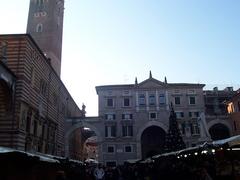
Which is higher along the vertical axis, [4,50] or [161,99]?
[161,99]

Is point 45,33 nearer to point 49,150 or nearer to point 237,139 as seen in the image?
point 49,150

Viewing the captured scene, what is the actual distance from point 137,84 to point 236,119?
12679mm

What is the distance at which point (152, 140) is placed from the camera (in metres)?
43.9

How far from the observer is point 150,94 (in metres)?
42.2

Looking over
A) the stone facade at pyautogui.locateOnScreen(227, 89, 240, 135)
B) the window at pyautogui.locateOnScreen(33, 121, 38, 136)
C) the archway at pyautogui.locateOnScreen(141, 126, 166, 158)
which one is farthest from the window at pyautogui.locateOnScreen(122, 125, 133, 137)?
the window at pyautogui.locateOnScreen(33, 121, 38, 136)

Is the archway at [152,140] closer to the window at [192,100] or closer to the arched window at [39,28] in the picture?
the window at [192,100]

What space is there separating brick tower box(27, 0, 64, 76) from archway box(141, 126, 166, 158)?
1418cm

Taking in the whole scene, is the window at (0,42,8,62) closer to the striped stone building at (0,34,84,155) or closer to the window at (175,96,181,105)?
the striped stone building at (0,34,84,155)

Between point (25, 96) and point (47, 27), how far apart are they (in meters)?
22.7

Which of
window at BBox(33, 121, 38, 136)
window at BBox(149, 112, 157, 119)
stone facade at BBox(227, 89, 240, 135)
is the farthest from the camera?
window at BBox(149, 112, 157, 119)

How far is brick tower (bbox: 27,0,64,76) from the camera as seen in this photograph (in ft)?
138

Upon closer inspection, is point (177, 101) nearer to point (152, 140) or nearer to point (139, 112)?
point (139, 112)

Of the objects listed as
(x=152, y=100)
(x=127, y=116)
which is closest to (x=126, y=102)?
(x=127, y=116)

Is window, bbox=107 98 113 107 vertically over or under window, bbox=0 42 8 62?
over
